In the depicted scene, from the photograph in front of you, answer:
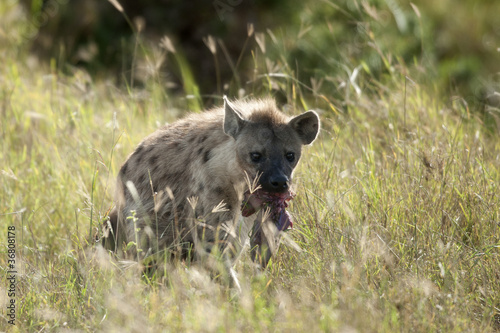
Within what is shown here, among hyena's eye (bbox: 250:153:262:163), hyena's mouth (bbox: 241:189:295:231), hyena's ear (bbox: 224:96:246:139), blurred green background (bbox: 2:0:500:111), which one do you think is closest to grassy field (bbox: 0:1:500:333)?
hyena's mouth (bbox: 241:189:295:231)

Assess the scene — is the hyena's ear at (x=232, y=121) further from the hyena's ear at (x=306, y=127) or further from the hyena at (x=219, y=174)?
the hyena's ear at (x=306, y=127)

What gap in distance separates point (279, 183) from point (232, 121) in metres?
0.52

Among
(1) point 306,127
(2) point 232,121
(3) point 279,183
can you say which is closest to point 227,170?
(2) point 232,121

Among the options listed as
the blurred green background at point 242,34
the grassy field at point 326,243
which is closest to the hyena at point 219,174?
the grassy field at point 326,243

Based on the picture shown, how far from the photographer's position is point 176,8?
10.9 metres

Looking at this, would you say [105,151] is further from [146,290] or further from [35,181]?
[146,290]

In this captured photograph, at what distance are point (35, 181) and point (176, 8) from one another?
6.13 m

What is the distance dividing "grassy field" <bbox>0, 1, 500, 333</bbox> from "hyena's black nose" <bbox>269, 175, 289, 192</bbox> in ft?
0.87

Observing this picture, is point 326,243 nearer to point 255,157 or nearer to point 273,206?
point 273,206

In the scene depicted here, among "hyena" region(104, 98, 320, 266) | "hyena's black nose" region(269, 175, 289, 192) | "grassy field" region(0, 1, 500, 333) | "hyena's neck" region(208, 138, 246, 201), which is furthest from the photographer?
"hyena's neck" region(208, 138, 246, 201)

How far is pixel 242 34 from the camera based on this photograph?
1012cm

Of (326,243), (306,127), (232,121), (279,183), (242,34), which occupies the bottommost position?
(326,243)

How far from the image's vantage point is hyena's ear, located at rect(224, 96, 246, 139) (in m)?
4.16

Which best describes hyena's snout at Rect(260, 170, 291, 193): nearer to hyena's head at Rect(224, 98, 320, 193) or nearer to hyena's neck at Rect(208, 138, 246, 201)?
hyena's head at Rect(224, 98, 320, 193)
